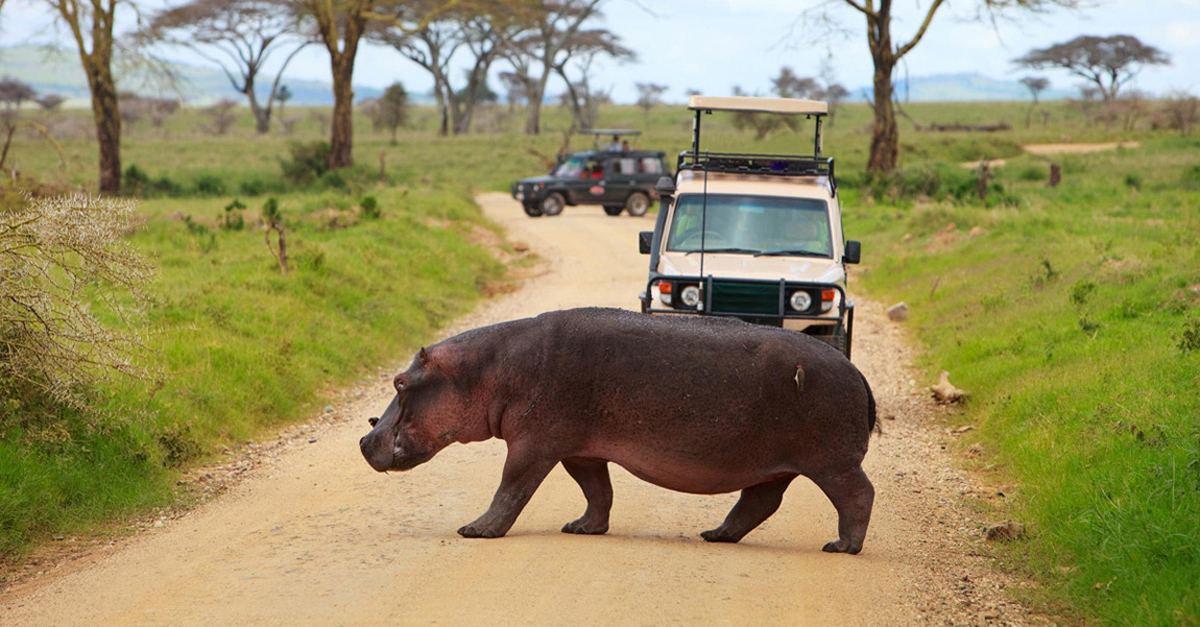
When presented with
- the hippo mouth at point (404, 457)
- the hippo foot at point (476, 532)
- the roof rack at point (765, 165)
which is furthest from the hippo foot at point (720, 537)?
the roof rack at point (765, 165)

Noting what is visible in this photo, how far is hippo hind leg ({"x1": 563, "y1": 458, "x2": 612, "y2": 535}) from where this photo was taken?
21.4ft

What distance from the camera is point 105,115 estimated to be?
97.0ft

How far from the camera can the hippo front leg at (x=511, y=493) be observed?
6.23m

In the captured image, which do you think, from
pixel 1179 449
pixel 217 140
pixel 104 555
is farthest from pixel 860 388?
pixel 217 140

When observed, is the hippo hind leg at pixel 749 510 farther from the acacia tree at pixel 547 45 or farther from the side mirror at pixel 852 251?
the acacia tree at pixel 547 45

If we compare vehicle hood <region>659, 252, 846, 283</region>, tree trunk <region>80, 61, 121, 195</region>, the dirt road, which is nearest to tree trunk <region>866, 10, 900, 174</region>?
tree trunk <region>80, 61, 121, 195</region>

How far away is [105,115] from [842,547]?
2797 cm

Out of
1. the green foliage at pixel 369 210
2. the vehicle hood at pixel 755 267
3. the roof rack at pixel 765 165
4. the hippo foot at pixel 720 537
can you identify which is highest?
the roof rack at pixel 765 165

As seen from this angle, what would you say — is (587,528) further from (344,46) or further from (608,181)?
(344,46)

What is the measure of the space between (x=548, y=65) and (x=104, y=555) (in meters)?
61.8

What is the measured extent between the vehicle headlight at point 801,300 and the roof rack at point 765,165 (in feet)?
7.27

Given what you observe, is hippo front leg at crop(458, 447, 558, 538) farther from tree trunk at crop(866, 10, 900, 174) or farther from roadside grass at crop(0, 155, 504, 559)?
tree trunk at crop(866, 10, 900, 174)

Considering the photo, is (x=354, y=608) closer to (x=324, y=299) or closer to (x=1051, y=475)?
(x=1051, y=475)

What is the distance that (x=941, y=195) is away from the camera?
30.5 metres
